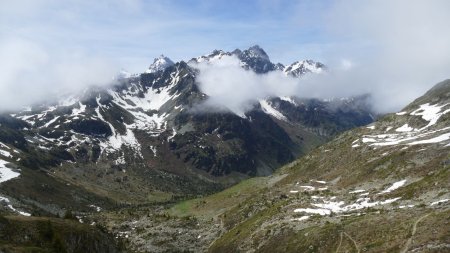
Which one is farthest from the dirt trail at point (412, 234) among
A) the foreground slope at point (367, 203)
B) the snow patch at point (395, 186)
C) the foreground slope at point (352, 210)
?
the snow patch at point (395, 186)

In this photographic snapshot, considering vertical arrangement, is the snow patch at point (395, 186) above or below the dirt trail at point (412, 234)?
above

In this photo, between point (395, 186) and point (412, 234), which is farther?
point (395, 186)

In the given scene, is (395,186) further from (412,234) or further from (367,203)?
(412,234)

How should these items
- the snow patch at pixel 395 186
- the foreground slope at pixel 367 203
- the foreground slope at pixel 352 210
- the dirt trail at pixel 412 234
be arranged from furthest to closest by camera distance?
the snow patch at pixel 395 186
the foreground slope at pixel 352 210
the foreground slope at pixel 367 203
the dirt trail at pixel 412 234

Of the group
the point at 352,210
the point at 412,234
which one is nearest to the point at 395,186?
the point at 352,210

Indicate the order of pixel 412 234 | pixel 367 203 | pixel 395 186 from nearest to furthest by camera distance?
1. pixel 412 234
2. pixel 367 203
3. pixel 395 186

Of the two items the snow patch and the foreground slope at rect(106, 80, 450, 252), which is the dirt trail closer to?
the foreground slope at rect(106, 80, 450, 252)

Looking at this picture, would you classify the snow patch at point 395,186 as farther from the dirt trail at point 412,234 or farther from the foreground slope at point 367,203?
the dirt trail at point 412,234

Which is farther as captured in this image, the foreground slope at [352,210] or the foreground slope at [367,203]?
the foreground slope at [352,210]

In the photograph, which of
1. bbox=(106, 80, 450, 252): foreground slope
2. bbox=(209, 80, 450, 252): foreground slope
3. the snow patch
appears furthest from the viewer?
the snow patch

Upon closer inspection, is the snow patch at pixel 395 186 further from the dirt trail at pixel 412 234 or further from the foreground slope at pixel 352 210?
the dirt trail at pixel 412 234

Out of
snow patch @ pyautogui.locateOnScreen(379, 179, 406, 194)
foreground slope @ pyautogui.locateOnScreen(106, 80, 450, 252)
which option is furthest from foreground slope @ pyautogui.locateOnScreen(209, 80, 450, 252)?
snow patch @ pyautogui.locateOnScreen(379, 179, 406, 194)

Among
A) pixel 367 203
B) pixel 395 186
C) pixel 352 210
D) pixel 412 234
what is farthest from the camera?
pixel 395 186

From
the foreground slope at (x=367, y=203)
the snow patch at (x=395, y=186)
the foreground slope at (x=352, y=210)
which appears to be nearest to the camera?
the foreground slope at (x=367, y=203)
